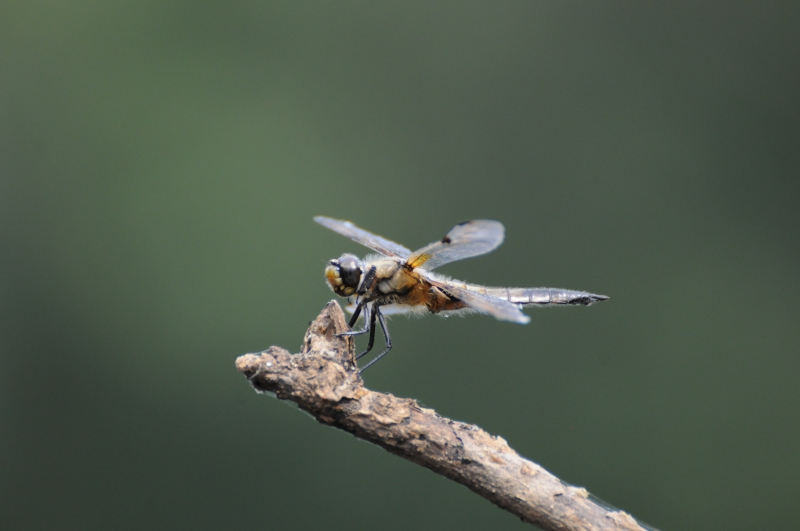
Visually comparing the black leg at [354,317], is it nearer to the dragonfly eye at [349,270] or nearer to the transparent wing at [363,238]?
the dragonfly eye at [349,270]

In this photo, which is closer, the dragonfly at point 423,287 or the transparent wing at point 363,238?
the dragonfly at point 423,287

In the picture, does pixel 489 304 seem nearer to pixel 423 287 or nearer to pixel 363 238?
pixel 423 287

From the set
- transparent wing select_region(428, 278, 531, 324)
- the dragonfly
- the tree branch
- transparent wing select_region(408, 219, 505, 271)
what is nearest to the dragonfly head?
the dragonfly

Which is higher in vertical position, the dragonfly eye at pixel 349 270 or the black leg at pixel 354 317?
the dragonfly eye at pixel 349 270

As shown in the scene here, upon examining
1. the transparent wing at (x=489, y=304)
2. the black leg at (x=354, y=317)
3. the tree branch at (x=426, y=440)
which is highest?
the transparent wing at (x=489, y=304)

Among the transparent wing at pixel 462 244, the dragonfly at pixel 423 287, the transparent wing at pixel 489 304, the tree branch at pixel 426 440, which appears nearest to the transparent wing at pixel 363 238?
the dragonfly at pixel 423 287

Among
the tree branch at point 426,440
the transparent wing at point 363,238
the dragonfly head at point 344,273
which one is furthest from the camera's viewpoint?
the transparent wing at point 363,238

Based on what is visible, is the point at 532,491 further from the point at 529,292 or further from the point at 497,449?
the point at 529,292

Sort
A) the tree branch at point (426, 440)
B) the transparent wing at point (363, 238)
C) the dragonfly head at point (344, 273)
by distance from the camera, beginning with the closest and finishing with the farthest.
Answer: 1. the tree branch at point (426, 440)
2. the dragonfly head at point (344, 273)
3. the transparent wing at point (363, 238)

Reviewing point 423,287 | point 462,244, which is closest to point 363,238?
point 423,287
